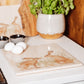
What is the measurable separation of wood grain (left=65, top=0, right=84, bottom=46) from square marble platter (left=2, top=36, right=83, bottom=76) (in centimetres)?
23

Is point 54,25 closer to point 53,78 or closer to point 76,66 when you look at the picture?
point 76,66

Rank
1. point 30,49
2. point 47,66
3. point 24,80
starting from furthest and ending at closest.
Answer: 1. point 30,49
2. point 47,66
3. point 24,80

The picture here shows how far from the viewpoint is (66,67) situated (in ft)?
3.57

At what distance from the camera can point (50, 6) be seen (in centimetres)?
145

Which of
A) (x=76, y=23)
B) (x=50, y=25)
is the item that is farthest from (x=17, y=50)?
(x=76, y=23)

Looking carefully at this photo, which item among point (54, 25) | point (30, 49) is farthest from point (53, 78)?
point (54, 25)

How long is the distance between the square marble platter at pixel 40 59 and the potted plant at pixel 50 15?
11cm

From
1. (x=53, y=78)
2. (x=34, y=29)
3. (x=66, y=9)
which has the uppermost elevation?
(x=66, y=9)

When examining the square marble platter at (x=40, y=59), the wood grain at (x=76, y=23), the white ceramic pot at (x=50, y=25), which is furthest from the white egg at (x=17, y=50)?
the wood grain at (x=76, y=23)

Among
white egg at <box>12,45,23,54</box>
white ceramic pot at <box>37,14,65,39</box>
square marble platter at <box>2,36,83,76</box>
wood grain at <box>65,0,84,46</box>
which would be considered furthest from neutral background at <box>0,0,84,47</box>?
white egg at <box>12,45,23,54</box>

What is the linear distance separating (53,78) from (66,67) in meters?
0.12

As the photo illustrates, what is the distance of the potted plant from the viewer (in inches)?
57.2

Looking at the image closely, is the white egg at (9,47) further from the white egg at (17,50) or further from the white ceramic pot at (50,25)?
the white ceramic pot at (50,25)

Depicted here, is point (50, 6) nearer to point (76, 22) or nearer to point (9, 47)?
point (76, 22)
